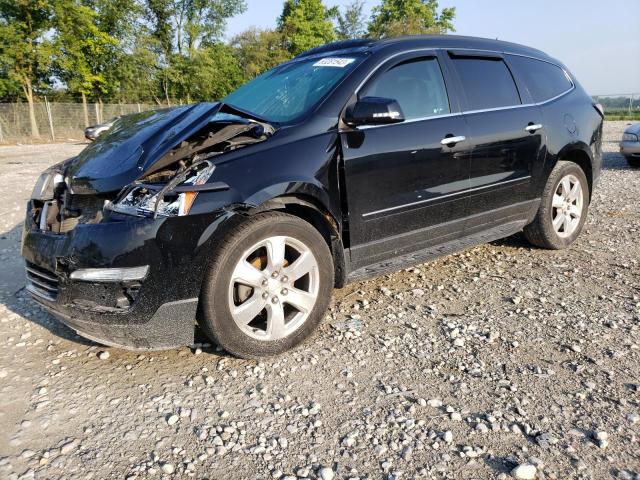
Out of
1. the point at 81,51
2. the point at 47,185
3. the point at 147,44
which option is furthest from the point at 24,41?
the point at 47,185

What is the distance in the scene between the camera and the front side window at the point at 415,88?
333 centimetres

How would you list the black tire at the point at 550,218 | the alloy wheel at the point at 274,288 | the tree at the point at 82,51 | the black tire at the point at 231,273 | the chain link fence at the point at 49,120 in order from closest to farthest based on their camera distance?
1. the black tire at the point at 231,273
2. the alloy wheel at the point at 274,288
3. the black tire at the point at 550,218
4. the chain link fence at the point at 49,120
5. the tree at the point at 82,51

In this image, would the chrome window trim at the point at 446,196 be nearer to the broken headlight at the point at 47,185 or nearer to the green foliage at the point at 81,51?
the broken headlight at the point at 47,185

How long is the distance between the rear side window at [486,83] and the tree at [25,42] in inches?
1037

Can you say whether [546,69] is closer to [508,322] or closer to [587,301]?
[587,301]

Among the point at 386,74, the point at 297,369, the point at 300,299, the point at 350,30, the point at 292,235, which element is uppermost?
the point at 350,30

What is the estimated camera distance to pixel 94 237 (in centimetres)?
247

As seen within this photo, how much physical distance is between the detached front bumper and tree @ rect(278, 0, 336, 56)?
4428 cm

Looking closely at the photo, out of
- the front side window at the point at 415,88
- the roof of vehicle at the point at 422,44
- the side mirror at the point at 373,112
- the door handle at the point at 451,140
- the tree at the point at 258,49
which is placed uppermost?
the tree at the point at 258,49

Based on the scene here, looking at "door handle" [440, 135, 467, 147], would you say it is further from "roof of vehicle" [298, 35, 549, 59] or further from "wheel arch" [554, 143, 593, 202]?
"wheel arch" [554, 143, 593, 202]

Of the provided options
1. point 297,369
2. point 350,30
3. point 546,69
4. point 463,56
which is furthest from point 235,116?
point 350,30

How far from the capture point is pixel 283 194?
276 cm

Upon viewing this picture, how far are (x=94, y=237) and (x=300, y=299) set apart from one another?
118cm

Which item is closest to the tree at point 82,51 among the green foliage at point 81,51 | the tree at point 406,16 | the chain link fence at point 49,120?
the green foliage at point 81,51
